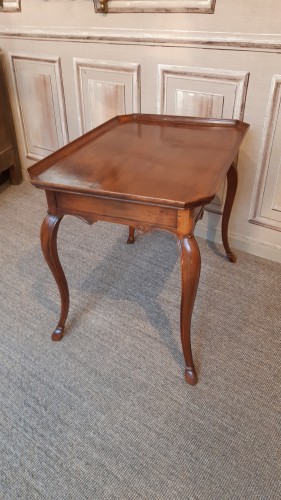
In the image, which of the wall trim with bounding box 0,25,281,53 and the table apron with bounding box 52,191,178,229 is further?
the wall trim with bounding box 0,25,281,53

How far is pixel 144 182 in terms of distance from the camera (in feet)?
3.00

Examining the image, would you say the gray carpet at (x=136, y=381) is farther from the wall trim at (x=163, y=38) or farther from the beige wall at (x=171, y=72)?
the wall trim at (x=163, y=38)

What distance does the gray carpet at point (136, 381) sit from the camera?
0.90 metres

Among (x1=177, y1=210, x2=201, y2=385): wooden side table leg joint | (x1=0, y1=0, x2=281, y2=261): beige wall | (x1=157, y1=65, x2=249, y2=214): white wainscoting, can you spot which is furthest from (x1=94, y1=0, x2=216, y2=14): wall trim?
(x1=177, y1=210, x2=201, y2=385): wooden side table leg joint

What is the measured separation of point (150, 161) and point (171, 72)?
63cm

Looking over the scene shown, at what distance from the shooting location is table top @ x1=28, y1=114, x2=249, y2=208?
2.87 feet

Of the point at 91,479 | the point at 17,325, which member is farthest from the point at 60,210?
the point at 91,479

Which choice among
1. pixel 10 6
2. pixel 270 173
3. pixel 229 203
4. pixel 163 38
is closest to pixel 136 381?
pixel 229 203

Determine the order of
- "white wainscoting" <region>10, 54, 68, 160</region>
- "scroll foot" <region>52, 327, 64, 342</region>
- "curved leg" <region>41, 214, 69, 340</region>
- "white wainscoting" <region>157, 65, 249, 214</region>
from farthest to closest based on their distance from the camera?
"white wainscoting" <region>10, 54, 68, 160</region>, "white wainscoting" <region>157, 65, 249, 214</region>, "scroll foot" <region>52, 327, 64, 342</region>, "curved leg" <region>41, 214, 69, 340</region>

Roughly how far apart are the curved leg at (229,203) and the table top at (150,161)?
0.60 feet

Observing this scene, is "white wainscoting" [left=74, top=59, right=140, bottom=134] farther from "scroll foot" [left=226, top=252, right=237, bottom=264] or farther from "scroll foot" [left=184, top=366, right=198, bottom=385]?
"scroll foot" [left=184, top=366, right=198, bottom=385]

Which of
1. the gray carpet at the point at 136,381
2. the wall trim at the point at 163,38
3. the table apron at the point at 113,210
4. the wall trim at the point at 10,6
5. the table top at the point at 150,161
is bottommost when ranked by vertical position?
the gray carpet at the point at 136,381

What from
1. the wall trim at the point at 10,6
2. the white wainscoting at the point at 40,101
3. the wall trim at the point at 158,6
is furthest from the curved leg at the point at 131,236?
the wall trim at the point at 10,6

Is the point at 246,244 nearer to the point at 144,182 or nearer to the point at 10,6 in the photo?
the point at 144,182
